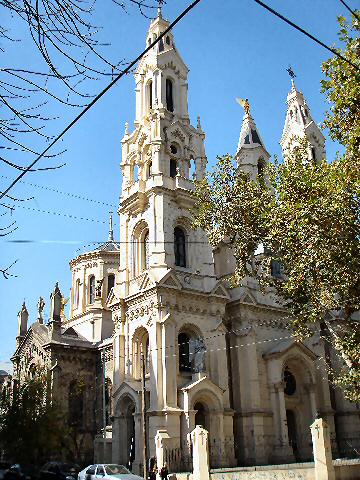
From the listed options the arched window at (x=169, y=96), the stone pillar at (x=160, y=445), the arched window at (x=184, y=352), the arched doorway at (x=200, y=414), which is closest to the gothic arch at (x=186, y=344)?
the arched window at (x=184, y=352)

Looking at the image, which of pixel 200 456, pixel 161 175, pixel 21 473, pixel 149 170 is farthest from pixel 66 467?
pixel 149 170

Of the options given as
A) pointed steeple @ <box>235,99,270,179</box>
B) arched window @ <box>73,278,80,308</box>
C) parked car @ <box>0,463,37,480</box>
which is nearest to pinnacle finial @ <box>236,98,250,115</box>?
pointed steeple @ <box>235,99,270,179</box>

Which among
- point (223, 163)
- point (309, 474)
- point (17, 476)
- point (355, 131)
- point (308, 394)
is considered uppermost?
point (223, 163)

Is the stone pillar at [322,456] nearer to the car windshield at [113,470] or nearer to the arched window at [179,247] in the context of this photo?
the car windshield at [113,470]

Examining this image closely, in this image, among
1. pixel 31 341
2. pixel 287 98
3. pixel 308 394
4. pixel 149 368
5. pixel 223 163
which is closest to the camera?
pixel 223 163

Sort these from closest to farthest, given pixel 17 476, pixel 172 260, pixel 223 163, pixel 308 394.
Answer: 1. pixel 17 476
2. pixel 223 163
3. pixel 172 260
4. pixel 308 394

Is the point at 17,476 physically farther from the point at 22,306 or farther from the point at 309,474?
the point at 22,306

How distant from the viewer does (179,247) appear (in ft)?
110

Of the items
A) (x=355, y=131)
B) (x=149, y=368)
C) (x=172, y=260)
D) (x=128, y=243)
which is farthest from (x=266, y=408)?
(x=355, y=131)

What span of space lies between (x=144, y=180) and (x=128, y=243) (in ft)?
14.0

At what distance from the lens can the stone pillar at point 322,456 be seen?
20.4 m

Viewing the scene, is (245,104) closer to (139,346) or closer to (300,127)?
(300,127)

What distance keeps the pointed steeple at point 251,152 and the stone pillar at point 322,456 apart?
2344 centimetres

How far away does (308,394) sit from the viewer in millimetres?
34469
